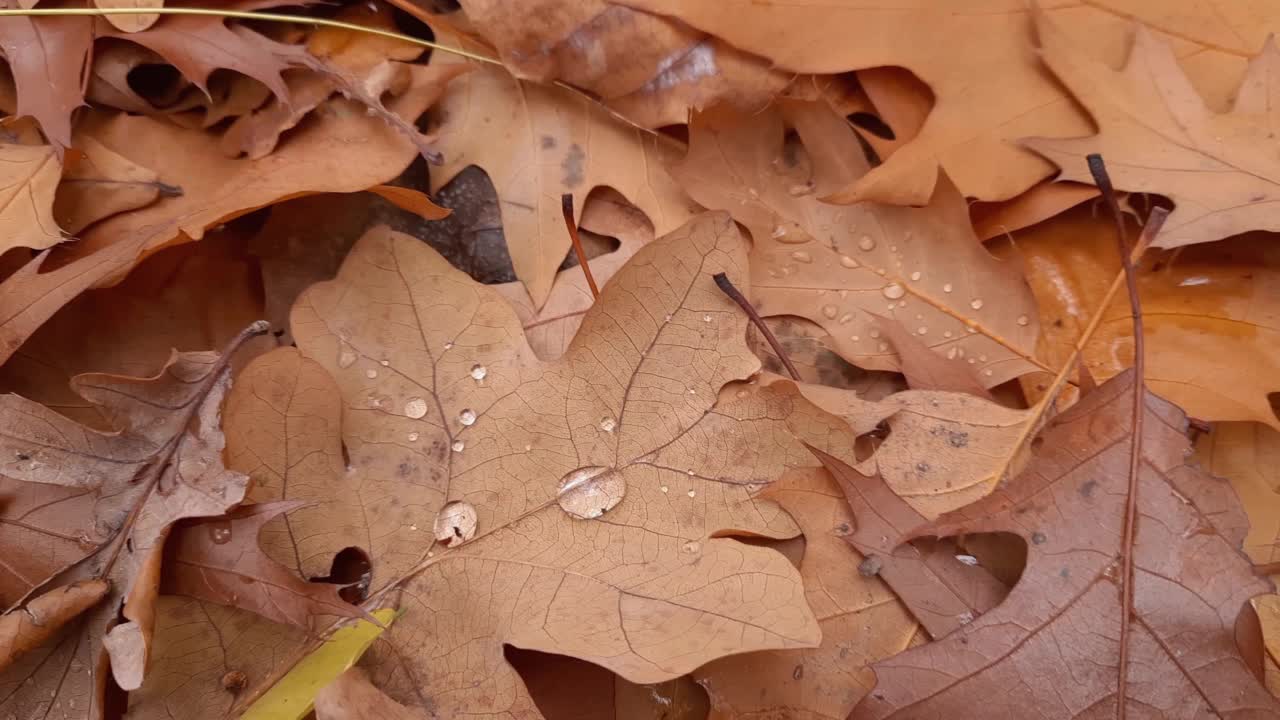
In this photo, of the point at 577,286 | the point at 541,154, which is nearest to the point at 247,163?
the point at 541,154

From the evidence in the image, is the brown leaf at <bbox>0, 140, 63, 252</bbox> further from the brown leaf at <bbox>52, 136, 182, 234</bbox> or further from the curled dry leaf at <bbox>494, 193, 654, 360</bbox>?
the curled dry leaf at <bbox>494, 193, 654, 360</bbox>

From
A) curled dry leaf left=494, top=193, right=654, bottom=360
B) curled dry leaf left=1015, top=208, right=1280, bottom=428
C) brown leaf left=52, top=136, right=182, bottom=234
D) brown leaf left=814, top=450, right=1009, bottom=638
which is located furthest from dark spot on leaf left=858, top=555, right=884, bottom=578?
brown leaf left=52, top=136, right=182, bottom=234

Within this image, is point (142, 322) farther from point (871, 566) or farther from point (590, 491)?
point (871, 566)

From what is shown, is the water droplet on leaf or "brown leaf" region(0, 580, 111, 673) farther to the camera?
the water droplet on leaf

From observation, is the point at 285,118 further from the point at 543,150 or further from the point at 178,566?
the point at 178,566

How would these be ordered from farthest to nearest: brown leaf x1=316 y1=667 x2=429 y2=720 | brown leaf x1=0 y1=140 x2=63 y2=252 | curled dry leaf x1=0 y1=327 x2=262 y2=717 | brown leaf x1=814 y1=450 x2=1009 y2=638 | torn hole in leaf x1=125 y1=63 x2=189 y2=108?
1. torn hole in leaf x1=125 y1=63 x2=189 y2=108
2. brown leaf x1=0 y1=140 x2=63 y2=252
3. brown leaf x1=814 y1=450 x2=1009 y2=638
4. curled dry leaf x1=0 y1=327 x2=262 y2=717
5. brown leaf x1=316 y1=667 x2=429 y2=720

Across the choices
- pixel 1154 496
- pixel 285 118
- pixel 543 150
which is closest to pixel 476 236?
pixel 543 150
